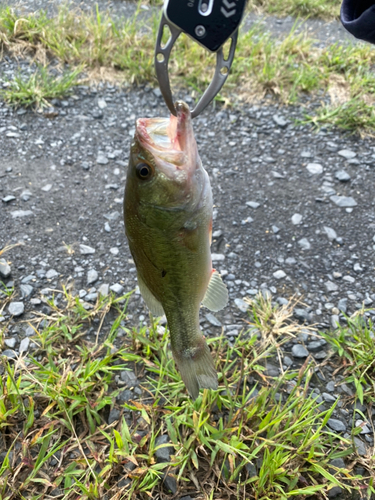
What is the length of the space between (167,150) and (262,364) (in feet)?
5.50

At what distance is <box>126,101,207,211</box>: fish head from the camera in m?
1.53

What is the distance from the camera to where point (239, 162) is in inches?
158

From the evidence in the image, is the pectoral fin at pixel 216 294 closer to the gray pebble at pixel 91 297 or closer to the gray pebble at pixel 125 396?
the gray pebble at pixel 125 396

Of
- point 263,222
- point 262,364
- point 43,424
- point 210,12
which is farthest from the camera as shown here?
point 263,222

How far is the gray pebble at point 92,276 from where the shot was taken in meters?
3.06

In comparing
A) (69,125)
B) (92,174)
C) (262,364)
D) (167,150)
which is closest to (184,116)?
(167,150)

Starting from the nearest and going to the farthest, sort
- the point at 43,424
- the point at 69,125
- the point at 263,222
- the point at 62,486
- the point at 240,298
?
the point at 62,486, the point at 43,424, the point at 240,298, the point at 263,222, the point at 69,125

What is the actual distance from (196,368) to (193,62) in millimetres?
3951

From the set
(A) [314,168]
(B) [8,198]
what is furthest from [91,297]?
(A) [314,168]

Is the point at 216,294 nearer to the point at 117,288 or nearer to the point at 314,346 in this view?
the point at 314,346

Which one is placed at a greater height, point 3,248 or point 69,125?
point 69,125

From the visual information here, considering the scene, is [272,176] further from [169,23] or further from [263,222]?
[169,23]

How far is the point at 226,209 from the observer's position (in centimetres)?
363

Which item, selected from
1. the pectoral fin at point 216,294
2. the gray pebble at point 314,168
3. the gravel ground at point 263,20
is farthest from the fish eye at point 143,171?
the gravel ground at point 263,20
